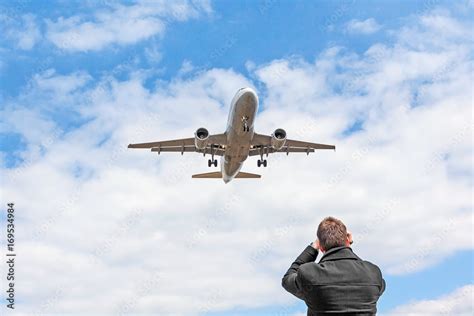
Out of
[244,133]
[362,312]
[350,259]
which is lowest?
[362,312]

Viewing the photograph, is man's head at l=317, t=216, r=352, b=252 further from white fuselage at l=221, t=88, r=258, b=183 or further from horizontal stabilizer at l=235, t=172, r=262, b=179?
horizontal stabilizer at l=235, t=172, r=262, b=179

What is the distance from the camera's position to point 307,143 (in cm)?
4478

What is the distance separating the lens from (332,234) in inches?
167

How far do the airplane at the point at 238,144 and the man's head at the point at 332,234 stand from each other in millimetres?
30047

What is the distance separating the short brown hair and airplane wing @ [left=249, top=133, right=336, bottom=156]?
36.0 metres

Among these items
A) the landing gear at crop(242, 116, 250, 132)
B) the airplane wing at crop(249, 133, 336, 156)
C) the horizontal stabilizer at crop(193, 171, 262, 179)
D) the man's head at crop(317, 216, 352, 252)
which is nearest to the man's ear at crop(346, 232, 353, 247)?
the man's head at crop(317, 216, 352, 252)

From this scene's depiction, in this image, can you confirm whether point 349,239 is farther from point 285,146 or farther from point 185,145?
point 285,146

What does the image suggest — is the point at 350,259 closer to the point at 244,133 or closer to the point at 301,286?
the point at 301,286

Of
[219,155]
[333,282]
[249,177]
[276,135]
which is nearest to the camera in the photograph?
[333,282]

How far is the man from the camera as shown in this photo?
397cm

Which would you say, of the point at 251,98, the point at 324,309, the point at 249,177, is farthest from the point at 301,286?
the point at 249,177

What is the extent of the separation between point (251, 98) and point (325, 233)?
30.2 meters

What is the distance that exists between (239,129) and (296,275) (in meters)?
32.6

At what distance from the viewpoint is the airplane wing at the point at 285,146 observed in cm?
4069
